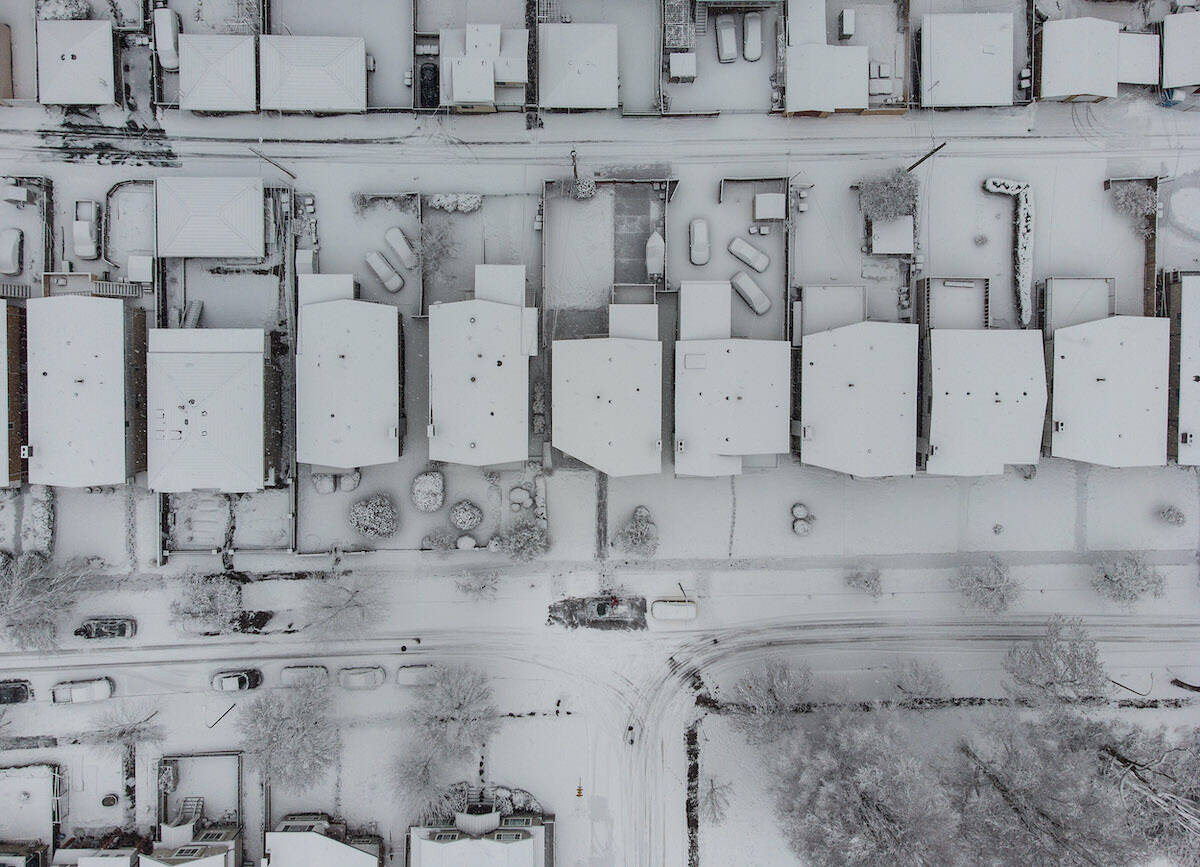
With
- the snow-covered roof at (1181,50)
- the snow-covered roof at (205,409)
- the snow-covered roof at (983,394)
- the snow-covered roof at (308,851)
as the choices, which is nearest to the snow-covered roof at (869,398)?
the snow-covered roof at (983,394)

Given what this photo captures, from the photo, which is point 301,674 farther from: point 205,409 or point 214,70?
point 214,70

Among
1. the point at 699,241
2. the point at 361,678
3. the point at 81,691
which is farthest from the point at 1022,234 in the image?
the point at 81,691

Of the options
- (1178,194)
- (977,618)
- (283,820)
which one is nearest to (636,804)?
(283,820)

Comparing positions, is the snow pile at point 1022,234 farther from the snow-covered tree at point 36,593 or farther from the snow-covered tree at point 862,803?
the snow-covered tree at point 36,593

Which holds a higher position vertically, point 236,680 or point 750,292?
point 750,292

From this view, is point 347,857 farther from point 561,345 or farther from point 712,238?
point 712,238

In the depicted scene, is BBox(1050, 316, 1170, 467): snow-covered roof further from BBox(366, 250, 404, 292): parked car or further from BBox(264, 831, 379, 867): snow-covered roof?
BBox(264, 831, 379, 867): snow-covered roof

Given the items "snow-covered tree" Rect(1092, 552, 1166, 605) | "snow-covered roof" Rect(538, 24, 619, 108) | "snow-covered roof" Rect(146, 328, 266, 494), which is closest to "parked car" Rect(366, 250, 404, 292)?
"snow-covered roof" Rect(146, 328, 266, 494)
